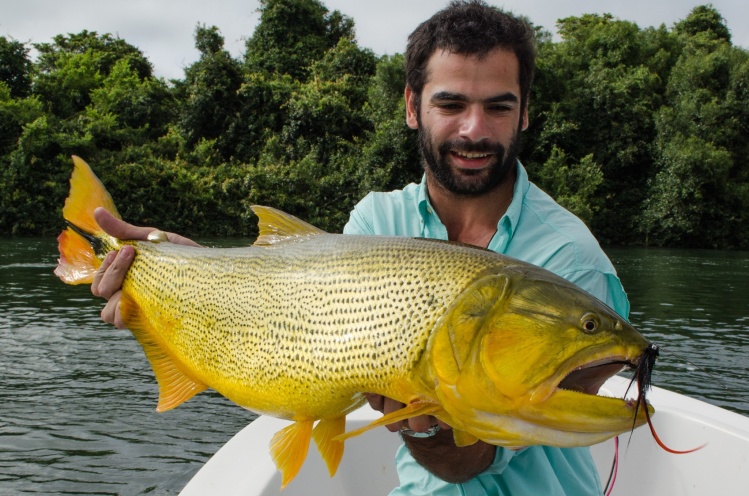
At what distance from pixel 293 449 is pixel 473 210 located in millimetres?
1282

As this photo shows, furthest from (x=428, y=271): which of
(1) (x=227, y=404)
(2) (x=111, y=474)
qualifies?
(1) (x=227, y=404)

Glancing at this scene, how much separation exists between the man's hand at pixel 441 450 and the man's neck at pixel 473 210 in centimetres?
93

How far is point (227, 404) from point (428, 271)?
692 cm

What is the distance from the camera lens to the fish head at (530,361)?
5.17 ft

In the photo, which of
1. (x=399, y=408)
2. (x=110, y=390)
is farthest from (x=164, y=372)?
(x=110, y=390)

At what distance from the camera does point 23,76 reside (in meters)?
35.2

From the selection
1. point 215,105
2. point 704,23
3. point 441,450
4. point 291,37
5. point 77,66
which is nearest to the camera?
point 441,450

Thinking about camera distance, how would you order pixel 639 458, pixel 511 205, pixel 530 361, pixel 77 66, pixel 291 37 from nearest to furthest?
pixel 530 361 → pixel 511 205 → pixel 639 458 → pixel 77 66 → pixel 291 37

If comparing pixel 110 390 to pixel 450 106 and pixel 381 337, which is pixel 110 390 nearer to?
pixel 450 106

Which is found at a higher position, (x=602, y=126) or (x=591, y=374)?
(x=602, y=126)

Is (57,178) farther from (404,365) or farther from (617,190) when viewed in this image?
(404,365)

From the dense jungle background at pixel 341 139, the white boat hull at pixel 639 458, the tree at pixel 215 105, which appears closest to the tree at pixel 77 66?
the dense jungle background at pixel 341 139

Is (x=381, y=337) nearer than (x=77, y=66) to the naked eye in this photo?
Yes

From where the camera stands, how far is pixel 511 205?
2.67 meters
